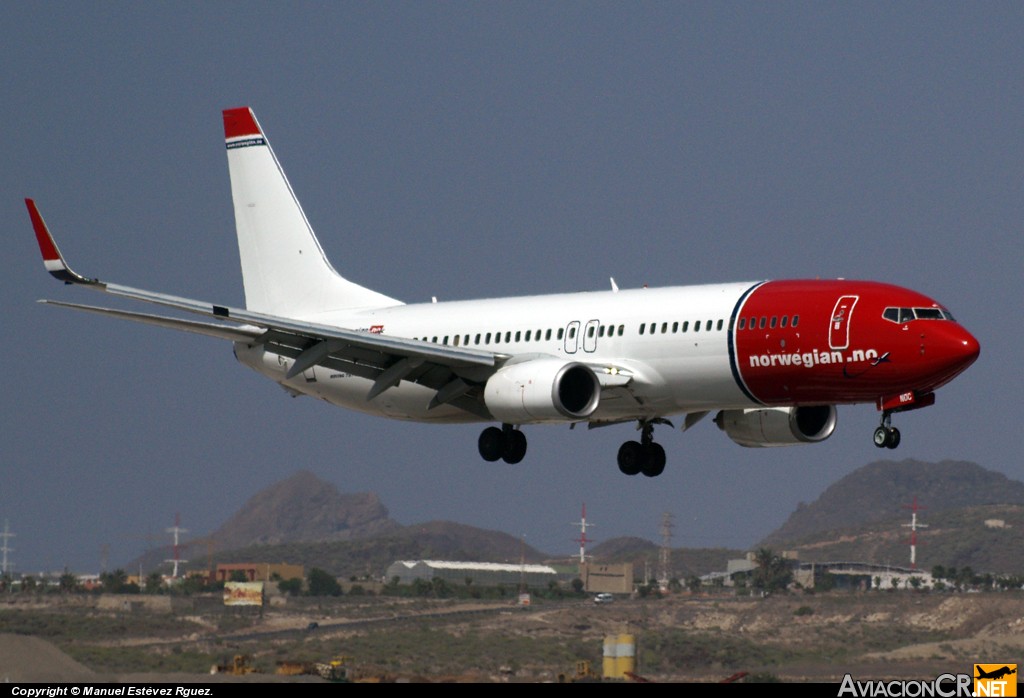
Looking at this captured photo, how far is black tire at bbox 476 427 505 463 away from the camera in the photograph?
5687cm

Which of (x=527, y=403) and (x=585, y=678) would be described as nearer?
(x=527, y=403)

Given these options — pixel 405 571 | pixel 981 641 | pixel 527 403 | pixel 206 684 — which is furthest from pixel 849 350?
pixel 405 571

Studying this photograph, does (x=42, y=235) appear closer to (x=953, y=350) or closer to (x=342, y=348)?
(x=342, y=348)

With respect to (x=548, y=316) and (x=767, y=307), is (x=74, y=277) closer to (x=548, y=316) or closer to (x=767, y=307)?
(x=548, y=316)

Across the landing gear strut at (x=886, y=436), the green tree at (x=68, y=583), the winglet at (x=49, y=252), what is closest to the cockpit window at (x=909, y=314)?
the landing gear strut at (x=886, y=436)

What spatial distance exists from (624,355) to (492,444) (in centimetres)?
632

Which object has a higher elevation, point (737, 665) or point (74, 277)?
point (74, 277)

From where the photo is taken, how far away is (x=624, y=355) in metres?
52.9

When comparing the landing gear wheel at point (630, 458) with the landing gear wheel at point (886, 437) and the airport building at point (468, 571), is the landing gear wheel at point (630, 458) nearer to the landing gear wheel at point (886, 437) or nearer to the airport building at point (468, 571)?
the landing gear wheel at point (886, 437)

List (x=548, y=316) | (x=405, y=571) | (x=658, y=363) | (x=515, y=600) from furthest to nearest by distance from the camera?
(x=405, y=571), (x=515, y=600), (x=548, y=316), (x=658, y=363)

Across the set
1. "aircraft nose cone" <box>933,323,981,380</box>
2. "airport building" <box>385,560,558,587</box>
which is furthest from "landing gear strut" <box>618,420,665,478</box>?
"airport building" <box>385,560,558,587</box>

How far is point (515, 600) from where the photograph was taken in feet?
282

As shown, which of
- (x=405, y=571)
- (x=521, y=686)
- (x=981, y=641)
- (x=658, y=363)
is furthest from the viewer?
(x=405, y=571)

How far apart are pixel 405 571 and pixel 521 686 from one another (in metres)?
94.8
